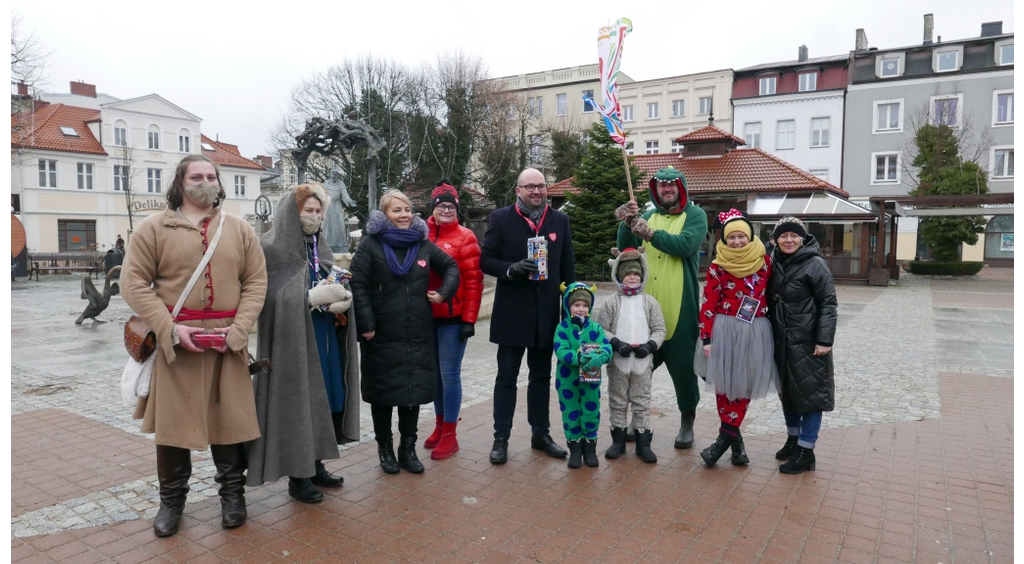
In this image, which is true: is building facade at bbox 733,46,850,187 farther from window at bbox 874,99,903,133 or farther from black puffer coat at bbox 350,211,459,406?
black puffer coat at bbox 350,211,459,406

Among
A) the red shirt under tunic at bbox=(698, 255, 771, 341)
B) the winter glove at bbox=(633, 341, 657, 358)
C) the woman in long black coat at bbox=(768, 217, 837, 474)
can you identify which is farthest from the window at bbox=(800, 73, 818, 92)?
the winter glove at bbox=(633, 341, 657, 358)

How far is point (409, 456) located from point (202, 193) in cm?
217

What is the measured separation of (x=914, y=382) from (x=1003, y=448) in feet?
8.69

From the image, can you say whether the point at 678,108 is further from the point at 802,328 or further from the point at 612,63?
the point at 802,328

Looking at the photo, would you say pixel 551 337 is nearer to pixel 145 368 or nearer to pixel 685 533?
pixel 685 533

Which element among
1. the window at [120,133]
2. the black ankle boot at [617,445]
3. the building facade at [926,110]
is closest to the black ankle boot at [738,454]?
the black ankle boot at [617,445]

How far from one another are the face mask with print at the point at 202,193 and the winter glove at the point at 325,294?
74 centimetres

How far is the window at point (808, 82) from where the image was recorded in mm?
39531

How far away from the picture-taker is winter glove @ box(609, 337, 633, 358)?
4602 mm

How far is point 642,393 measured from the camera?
187 inches

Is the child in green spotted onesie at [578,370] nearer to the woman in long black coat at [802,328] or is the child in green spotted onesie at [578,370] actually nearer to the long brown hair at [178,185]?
the woman in long black coat at [802,328]

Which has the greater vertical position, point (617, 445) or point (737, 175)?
point (737, 175)

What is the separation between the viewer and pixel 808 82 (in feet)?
130

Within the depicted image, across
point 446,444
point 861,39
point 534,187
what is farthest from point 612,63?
point 861,39
